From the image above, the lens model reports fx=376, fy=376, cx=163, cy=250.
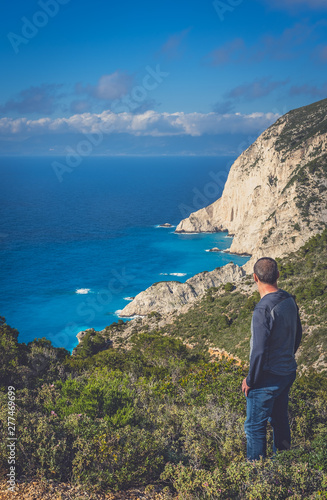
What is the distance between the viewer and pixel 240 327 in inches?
1110

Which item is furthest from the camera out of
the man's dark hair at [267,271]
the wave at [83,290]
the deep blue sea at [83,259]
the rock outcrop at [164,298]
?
the wave at [83,290]

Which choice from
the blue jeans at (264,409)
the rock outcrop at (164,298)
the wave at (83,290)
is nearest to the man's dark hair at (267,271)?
the blue jeans at (264,409)

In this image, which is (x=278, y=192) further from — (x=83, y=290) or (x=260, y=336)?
(x=260, y=336)

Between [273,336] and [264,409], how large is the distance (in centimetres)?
102

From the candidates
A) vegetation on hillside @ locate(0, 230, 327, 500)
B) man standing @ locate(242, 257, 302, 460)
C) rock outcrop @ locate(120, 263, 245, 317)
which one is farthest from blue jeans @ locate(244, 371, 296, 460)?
rock outcrop @ locate(120, 263, 245, 317)

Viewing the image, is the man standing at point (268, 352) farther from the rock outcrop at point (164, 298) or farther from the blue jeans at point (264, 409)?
the rock outcrop at point (164, 298)

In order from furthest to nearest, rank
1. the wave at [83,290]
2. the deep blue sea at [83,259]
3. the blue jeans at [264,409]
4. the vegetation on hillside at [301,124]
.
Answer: the vegetation on hillside at [301,124], the wave at [83,290], the deep blue sea at [83,259], the blue jeans at [264,409]

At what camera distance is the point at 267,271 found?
4.74 m

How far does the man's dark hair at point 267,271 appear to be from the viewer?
471 cm

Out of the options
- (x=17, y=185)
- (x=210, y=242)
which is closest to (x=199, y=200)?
(x=210, y=242)

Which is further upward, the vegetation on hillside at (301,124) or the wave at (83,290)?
the vegetation on hillside at (301,124)

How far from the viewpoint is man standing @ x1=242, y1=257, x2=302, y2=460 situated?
15.1 feet

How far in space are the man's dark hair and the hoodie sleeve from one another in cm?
39

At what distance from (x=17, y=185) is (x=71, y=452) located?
207m
